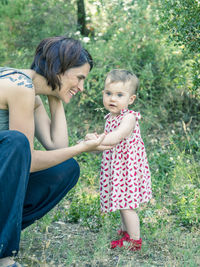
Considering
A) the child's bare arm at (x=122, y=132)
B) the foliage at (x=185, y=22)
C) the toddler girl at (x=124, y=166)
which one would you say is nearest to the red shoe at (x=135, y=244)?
the toddler girl at (x=124, y=166)

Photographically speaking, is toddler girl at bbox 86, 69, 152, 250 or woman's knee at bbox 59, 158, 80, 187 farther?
toddler girl at bbox 86, 69, 152, 250

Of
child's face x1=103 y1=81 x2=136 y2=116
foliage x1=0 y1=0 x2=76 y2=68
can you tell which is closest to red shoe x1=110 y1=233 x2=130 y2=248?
child's face x1=103 y1=81 x2=136 y2=116

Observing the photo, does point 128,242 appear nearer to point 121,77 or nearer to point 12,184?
point 12,184

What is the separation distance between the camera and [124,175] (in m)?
2.98

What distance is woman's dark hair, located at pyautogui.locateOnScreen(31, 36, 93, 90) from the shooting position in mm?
2629

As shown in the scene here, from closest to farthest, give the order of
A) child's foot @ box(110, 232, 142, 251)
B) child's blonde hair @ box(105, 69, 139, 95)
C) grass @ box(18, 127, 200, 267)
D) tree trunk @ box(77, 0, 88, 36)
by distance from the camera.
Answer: grass @ box(18, 127, 200, 267), child's foot @ box(110, 232, 142, 251), child's blonde hair @ box(105, 69, 139, 95), tree trunk @ box(77, 0, 88, 36)

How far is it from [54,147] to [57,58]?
68cm

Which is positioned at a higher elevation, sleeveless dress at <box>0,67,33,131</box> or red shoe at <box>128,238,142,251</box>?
sleeveless dress at <box>0,67,33,131</box>

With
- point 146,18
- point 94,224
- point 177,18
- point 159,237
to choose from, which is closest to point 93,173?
point 94,224

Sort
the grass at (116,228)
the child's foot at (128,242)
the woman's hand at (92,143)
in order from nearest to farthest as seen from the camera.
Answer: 1. the woman's hand at (92,143)
2. the grass at (116,228)
3. the child's foot at (128,242)

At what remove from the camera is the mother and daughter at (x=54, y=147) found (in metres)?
2.30

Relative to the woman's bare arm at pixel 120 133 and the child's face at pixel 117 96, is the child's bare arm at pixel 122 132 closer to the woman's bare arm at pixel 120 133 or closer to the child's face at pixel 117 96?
the woman's bare arm at pixel 120 133

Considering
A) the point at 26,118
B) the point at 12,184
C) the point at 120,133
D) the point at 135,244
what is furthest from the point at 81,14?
the point at 12,184

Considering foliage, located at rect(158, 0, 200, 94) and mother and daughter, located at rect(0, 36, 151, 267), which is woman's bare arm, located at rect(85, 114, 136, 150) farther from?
foliage, located at rect(158, 0, 200, 94)
